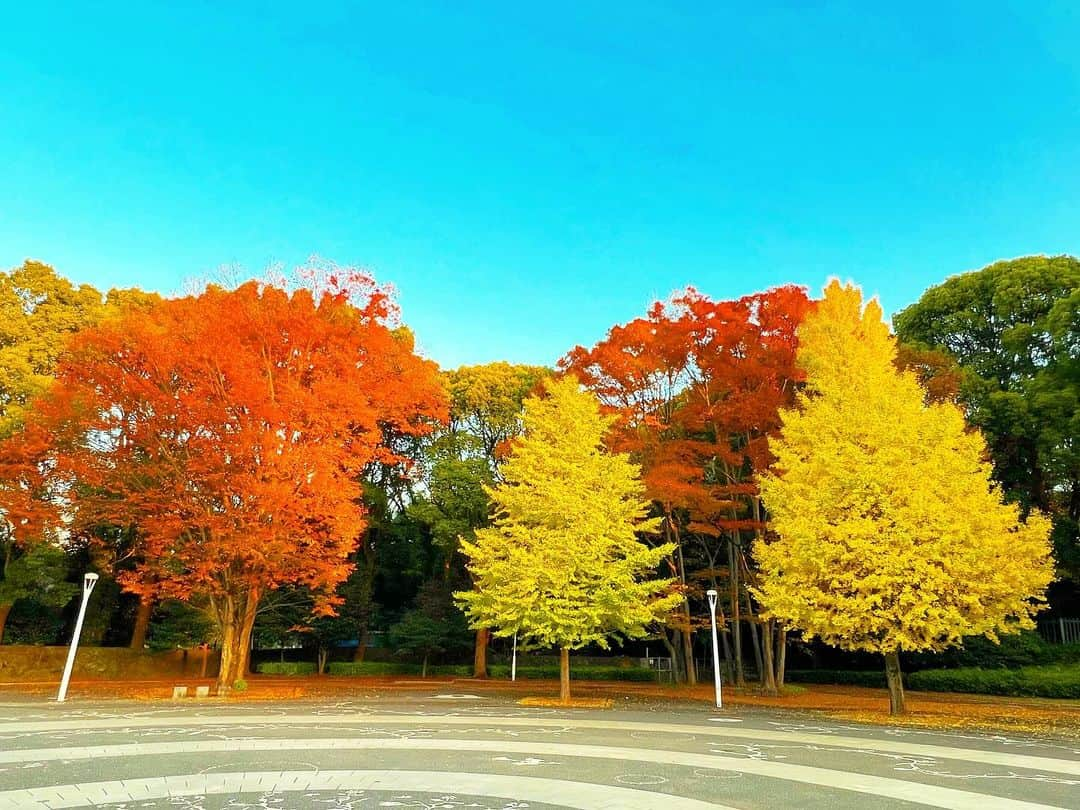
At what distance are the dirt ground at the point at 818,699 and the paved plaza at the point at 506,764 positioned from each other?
2.70m

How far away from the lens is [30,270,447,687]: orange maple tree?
2091cm

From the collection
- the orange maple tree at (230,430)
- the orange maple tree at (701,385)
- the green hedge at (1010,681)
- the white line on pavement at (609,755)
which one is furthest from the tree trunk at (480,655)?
the white line on pavement at (609,755)

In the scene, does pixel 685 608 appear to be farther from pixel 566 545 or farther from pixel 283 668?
pixel 283 668

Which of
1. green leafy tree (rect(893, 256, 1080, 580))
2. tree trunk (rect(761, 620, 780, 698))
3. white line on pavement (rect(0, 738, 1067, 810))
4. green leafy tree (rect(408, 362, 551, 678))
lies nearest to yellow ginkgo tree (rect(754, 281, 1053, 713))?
white line on pavement (rect(0, 738, 1067, 810))

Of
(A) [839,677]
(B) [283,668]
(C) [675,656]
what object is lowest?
(B) [283,668]

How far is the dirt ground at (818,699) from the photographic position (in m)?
16.0

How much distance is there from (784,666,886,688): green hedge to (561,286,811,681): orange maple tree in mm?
7220

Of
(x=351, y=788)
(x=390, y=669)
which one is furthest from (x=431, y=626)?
(x=351, y=788)

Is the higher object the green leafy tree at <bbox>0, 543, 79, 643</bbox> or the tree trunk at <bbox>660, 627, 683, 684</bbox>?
the green leafy tree at <bbox>0, 543, 79, 643</bbox>

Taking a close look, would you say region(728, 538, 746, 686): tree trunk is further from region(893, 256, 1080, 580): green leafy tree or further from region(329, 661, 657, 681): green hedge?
region(893, 256, 1080, 580): green leafy tree

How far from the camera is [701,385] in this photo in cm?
2681

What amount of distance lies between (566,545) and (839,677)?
18894 mm

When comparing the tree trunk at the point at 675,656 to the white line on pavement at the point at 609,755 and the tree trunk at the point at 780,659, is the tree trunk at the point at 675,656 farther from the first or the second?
the white line on pavement at the point at 609,755

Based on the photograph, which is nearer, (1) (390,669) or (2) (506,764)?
(2) (506,764)
